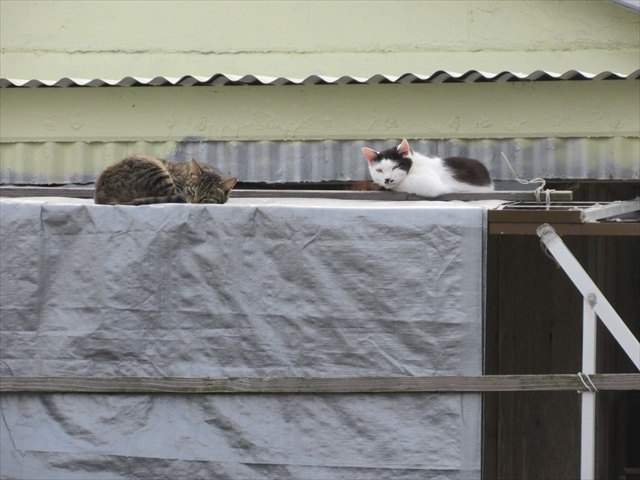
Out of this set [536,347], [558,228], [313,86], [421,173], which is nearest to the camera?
[558,228]

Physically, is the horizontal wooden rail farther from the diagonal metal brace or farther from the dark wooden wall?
the dark wooden wall

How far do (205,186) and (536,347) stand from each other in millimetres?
3824

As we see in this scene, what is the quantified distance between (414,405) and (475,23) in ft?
12.1

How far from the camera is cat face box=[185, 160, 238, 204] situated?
545 centimetres

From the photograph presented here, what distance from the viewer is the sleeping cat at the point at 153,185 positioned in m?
5.45

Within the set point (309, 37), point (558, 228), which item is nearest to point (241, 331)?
point (558, 228)

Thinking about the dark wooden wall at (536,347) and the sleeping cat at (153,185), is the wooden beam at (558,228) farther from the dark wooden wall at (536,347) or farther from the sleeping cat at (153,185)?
the dark wooden wall at (536,347)

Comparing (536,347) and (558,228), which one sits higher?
(558,228)

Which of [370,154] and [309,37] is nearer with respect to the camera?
[370,154]

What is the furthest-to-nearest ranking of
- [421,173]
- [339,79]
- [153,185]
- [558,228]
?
[339,79]
[421,173]
[153,185]
[558,228]

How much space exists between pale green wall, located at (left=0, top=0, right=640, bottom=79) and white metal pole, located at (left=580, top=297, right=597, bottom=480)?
2945mm

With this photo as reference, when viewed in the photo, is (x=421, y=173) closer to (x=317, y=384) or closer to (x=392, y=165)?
(x=392, y=165)

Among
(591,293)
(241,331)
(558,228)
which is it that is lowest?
(241,331)

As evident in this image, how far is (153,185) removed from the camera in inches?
A: 216
